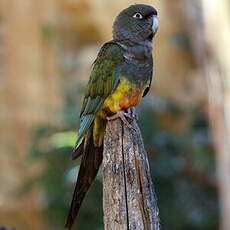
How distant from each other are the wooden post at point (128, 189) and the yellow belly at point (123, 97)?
568 millimetres

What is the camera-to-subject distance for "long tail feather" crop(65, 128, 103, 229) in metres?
2.78

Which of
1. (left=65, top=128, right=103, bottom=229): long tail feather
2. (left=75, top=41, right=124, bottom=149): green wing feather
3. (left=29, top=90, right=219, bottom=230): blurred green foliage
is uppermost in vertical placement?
(left=75, top=41, right=124, bottom=149): green wing feather

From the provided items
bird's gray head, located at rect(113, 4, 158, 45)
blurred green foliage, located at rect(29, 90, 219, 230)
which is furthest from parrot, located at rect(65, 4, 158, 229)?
blurred green foliage, located at rect(29, 90, 219, 230)

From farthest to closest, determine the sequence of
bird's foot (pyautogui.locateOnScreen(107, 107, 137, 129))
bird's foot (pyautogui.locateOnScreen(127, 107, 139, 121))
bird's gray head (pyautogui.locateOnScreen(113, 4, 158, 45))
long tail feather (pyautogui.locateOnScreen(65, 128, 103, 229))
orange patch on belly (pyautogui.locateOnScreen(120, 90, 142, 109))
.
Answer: bird's gray head (pyautogui.locateOnScreen(113, 4, 158, 45)), orange patch on belly (pyautogui.locateOnScreen(120, 90, 142, 109)), bird's foot (pyautogui.locateOnScreen(127, 107, 139, 121)), bird's foot (pyautogui.locateOnScreen(107, 107, 137, 129)), long tail feather (pyautogui.locateOnScreen(65, 128, 103, 229))

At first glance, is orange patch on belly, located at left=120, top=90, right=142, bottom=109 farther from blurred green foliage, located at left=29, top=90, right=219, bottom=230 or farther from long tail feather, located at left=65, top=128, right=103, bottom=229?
blurred green foliage, located at left=29, top=90, right=219, bottom=230

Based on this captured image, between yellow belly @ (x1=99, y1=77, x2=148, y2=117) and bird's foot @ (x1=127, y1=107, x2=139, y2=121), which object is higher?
yellow belly @ (x1=99, y1=77, x2=148, y2=117)

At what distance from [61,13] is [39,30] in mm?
408

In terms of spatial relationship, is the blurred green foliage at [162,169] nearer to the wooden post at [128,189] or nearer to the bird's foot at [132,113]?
the bird's foot at [132,113]

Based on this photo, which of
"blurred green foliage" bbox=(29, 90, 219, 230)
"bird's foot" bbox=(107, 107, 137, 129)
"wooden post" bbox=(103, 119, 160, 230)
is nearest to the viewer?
"wooden post" bbox=(103, 119, 160, 230)

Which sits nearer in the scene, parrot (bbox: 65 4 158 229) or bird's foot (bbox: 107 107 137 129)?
bird's foot (bbox: 107 107 137 129)

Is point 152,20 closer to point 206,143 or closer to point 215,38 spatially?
point 215,38

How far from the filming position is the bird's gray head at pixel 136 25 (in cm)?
344

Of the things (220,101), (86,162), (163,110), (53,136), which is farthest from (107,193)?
(163,110)

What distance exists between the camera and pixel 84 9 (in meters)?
8.85
